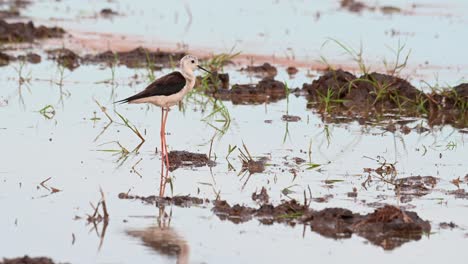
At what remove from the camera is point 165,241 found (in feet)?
29.2

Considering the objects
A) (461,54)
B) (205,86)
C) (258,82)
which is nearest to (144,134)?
(205,86)

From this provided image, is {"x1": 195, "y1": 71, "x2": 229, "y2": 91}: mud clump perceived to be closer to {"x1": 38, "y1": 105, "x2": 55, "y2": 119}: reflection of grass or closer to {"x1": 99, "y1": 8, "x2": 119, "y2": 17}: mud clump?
{"x1": 38, "y1": 105, "x2": 55, "y2": 119}: reflection of grass

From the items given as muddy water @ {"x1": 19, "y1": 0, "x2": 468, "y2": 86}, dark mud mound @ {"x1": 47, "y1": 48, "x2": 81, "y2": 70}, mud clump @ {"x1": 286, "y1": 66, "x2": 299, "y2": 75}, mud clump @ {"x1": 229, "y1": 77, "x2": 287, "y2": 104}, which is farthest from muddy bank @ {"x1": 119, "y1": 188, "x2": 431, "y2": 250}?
mud clump @ {"x1": 286, "y1": 66, "x2": 299, "y2": 75}

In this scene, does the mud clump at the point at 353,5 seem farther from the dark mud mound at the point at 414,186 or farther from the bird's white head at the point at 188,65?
the dark mud mound at the point at 414,186

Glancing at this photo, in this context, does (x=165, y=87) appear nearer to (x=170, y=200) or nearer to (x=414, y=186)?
(x=170, y=200)

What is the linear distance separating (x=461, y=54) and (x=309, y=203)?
10.5 m

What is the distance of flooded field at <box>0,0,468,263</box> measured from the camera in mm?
9078

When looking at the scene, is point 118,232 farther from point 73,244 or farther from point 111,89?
point 111,89

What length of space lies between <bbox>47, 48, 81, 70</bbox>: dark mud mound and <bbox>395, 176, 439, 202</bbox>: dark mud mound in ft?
25.2

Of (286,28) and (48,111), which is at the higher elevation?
(286,28)

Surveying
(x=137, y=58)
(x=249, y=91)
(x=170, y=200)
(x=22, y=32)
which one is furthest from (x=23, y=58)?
(x=170, y=200)

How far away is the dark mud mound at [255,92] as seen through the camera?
628 inches

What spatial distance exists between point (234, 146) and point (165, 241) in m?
3.67

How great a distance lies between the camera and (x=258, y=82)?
16.6 metres
